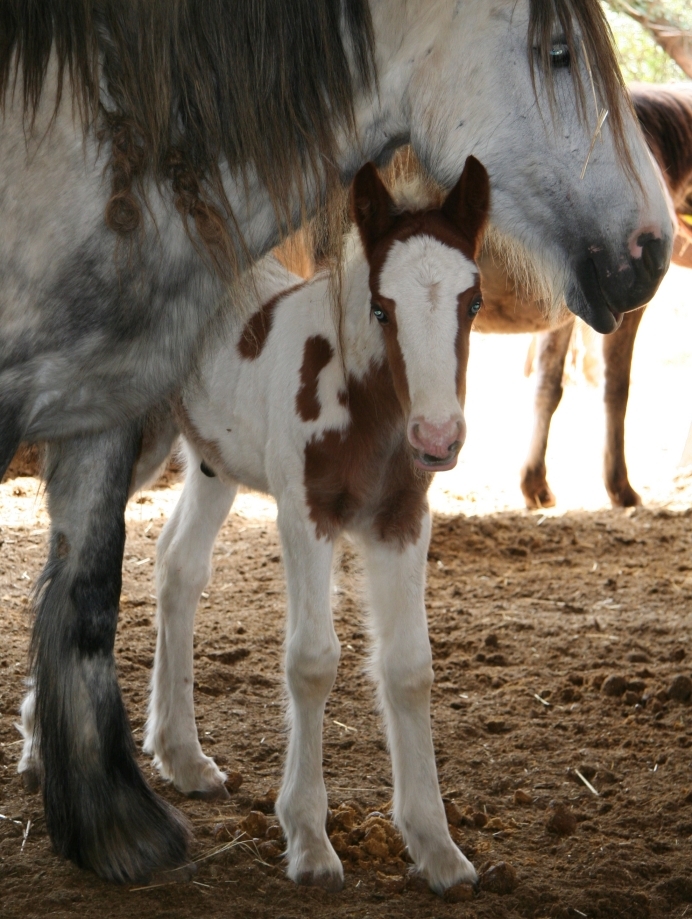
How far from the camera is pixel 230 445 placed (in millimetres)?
3016

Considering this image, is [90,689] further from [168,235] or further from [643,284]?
[643,284]

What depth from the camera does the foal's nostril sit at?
200 centimetres

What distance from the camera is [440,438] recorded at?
2205mm

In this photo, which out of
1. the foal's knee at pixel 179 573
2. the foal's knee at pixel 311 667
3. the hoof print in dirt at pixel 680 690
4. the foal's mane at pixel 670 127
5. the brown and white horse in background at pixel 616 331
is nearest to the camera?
the foal's knee at pixel 311 667

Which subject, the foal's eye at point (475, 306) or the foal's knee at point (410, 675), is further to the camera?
the foal's knee at point (410, 675)

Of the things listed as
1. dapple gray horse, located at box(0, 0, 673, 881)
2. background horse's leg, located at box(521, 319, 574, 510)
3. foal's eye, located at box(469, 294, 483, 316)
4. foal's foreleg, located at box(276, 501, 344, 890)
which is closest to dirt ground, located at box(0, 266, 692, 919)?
foal's foreleg, located at box(276, 501, 344, 890)

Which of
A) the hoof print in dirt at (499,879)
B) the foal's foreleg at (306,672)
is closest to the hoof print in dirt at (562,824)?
the hoof print in dirt at (499,879)

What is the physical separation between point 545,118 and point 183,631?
1.88m

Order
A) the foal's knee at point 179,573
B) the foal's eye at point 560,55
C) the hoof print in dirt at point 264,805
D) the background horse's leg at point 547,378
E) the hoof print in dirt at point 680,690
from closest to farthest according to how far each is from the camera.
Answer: the foal's eye at point 560,55, the hoof print in dirt at point 264,805, the foal's knee at point 179,573, the hoof print in dirt at point 680,690, the background horse's leg at point 547,378

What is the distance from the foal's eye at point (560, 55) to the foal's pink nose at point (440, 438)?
751 millimetres

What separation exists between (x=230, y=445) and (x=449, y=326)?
0.96 meters

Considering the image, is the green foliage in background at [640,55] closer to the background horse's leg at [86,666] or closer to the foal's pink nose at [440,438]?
the foal's pink nose at [440,438]

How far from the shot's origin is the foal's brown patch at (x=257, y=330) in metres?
2.93

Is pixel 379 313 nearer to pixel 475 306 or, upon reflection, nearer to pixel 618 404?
pixel 475 306
